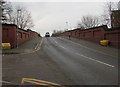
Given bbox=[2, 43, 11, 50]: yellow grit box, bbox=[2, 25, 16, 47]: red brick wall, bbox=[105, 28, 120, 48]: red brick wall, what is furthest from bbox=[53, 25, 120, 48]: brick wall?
bbox=[2, 43, 11, 50]: yellow grit box

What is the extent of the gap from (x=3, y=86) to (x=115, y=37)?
19.3 m

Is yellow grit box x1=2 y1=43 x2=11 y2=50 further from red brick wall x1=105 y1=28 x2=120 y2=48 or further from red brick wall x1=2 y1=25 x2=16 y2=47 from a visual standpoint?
red brick wall x1=105 y1=28 x2=120 y2=48

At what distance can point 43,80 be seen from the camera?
698cm

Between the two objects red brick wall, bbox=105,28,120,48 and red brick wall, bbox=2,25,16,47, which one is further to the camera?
red brick wall, bbox=2,25,16,47

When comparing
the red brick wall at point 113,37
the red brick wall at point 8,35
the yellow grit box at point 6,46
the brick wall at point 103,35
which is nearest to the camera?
the yellow grit box at point 6,46

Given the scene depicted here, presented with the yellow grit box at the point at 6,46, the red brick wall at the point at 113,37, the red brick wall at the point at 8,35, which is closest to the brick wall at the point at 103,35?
the red brick wall at the point at 113,37

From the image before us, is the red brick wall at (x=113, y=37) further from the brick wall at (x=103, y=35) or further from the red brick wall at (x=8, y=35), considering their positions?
the red brick wall at (x=8, y=35)

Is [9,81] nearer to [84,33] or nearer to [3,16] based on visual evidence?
[84,33]

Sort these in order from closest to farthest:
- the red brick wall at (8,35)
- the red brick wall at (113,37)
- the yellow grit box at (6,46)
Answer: the yellow grit box at (6,46) < the red brick wall at (113,37) < the red brick wall at (8,35)

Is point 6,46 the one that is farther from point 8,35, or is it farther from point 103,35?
point 103,35

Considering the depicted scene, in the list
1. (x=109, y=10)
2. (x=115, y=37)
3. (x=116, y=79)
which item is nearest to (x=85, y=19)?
(x=109, y=10)

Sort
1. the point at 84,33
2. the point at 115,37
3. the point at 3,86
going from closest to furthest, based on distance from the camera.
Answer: the point at 3,86, the point at 115,37, the point at 84,33

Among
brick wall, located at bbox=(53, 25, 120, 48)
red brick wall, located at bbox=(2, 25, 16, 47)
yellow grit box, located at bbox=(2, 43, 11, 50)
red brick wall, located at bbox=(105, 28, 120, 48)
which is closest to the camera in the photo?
yellow grit box, located at bbox=(2, 43, 11, 50)

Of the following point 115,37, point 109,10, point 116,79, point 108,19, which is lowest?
point 116,79
